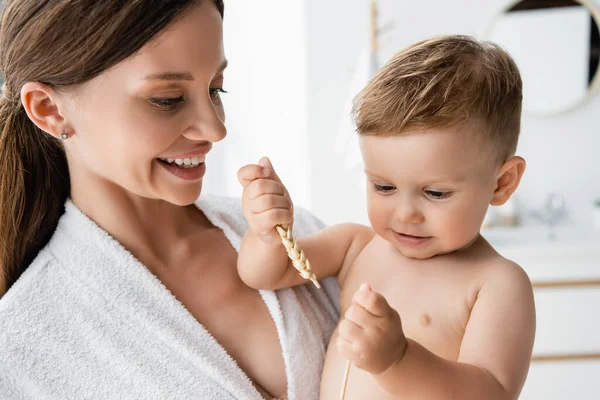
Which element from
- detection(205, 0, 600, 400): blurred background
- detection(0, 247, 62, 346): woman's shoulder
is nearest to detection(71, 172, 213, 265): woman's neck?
detection(0, 247, 62, 346): woman's shoulder

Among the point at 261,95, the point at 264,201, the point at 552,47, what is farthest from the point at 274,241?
the point at 552,47

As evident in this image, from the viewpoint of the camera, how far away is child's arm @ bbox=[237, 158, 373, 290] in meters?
1.04

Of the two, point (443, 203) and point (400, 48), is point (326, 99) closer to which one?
point (400, 48)

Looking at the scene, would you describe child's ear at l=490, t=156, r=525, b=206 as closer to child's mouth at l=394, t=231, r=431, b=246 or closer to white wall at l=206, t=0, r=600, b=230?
child's mouth at l=394, t=231, r=431, b=246

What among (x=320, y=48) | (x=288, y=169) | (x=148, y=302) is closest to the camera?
(x=148, y=302)

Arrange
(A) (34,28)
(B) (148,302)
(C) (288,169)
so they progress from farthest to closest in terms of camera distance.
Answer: (C) (288,169) < (B) (148,302) < (A) (34,28)

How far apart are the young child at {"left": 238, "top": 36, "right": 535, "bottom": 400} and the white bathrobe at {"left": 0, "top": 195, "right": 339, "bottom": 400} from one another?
5.6 inches

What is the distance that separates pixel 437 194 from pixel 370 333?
13.1 inches

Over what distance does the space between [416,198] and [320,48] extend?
92.5 inches

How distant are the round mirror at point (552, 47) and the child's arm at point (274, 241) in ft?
7.68

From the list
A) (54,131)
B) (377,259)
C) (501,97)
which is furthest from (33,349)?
(501,97)

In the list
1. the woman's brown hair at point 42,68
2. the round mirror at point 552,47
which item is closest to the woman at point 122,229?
the woman's brown hair at point 42,68

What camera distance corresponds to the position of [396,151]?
1.04 metres

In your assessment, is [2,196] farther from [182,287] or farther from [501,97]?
[501,97]
